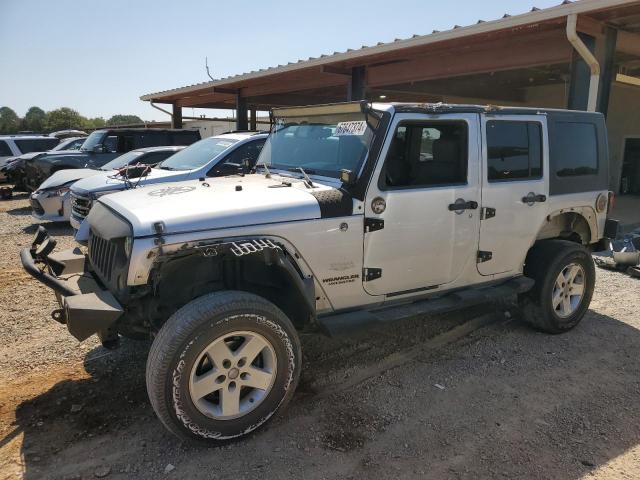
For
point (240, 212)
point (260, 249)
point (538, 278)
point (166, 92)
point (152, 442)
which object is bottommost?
point (152, 442)

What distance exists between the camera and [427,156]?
3.81 m

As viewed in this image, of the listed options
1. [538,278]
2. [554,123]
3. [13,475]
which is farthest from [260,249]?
[554,123]

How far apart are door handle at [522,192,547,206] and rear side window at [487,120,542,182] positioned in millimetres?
156

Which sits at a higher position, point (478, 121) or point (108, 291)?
point (478, 121)

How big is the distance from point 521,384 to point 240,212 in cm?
243

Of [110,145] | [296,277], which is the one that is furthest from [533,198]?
[110,145]

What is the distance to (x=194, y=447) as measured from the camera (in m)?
2.92

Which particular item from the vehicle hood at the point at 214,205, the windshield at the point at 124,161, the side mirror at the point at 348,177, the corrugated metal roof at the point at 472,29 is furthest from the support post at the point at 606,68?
the windshield at the point at 124,161

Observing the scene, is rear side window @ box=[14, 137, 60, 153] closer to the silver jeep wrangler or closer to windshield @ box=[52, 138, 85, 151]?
windshield @ box=[52, 138, 85, 151]

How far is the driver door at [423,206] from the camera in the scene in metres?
3.51

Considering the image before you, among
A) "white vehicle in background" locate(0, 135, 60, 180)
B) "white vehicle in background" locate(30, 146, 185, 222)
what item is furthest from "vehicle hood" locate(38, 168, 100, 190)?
"white vehicle in background" locate(0, 135, 60, 180)

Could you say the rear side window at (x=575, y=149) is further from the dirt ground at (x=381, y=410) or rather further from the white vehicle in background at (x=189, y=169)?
the white vehicle in background at (x=189, y=169)

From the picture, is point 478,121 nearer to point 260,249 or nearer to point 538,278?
point 538,278

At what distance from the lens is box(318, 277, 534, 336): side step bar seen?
339cm
